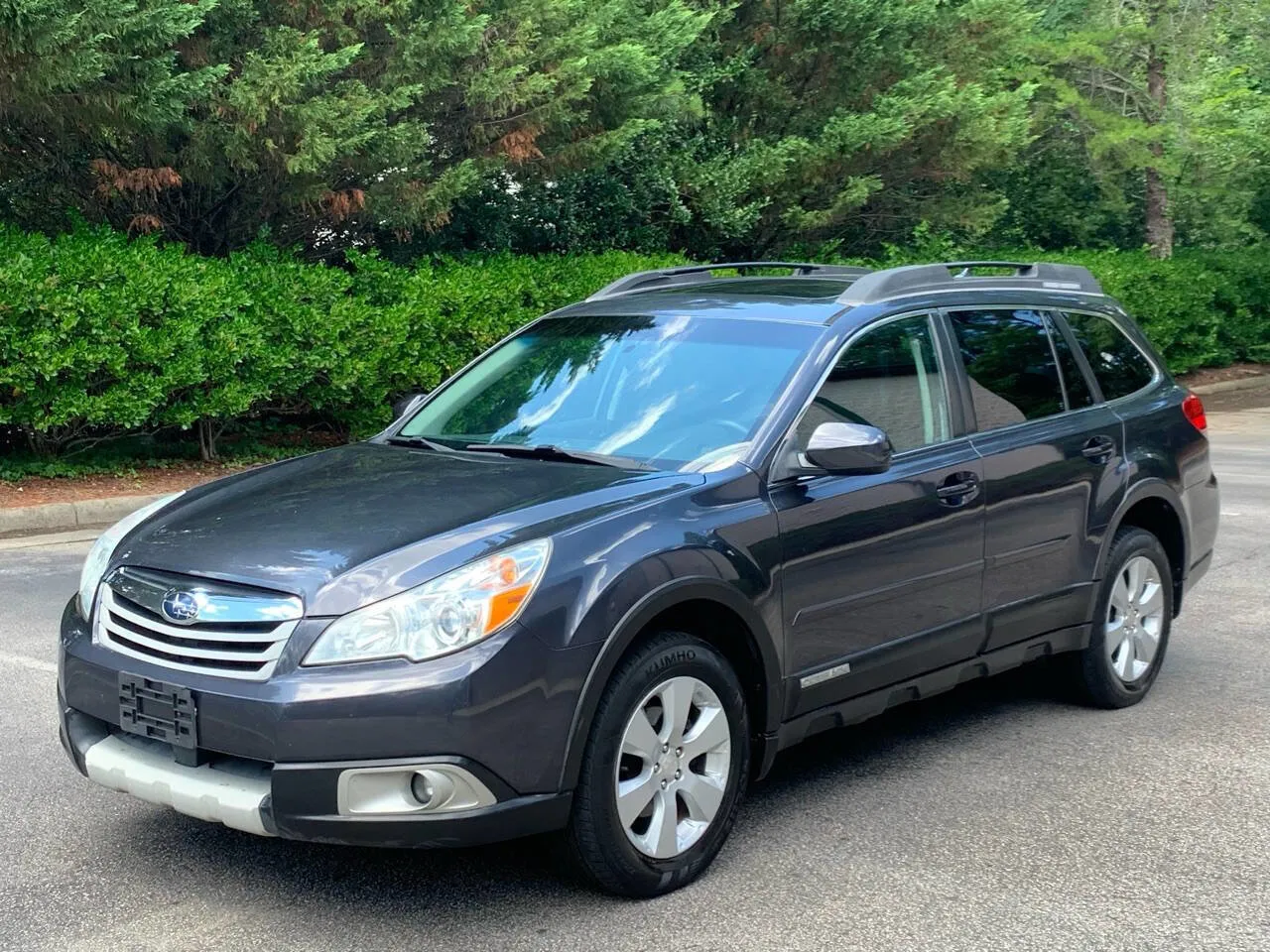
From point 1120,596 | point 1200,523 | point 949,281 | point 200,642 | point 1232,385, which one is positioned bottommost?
point 1232,385

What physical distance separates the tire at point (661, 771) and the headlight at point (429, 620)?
1.34 ft

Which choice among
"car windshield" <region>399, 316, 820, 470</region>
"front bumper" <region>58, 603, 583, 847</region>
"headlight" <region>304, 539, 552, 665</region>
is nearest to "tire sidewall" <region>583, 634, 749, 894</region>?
"front bumper" <region>58, 603, 583, 847</region>

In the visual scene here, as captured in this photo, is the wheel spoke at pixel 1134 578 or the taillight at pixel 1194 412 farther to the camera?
the taillight at pixel 1194 412

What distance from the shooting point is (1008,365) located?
18.4 ft

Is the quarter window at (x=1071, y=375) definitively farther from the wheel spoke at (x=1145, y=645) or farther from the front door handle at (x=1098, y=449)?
the wheel spoke at (x=1145, y=645)

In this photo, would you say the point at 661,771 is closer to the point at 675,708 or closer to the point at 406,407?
the point at 675,708

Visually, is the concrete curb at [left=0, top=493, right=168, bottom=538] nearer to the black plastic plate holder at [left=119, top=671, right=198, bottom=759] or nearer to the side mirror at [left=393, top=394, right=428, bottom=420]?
the side mirror at [left=393, top=394, right=428, bottom=420]

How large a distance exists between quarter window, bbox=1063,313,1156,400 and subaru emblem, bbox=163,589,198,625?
3.77 m

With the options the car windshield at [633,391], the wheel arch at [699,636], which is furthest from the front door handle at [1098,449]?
the wheel arch at [699,636]

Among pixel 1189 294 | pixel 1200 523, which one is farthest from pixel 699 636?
pixel 1189 294

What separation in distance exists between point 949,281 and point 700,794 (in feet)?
7.82

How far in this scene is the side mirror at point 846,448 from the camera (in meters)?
4.44

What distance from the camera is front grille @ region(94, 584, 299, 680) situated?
3.72m

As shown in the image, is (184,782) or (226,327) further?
(226,327)
